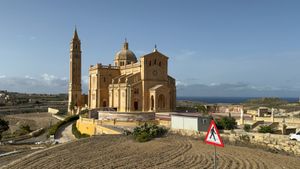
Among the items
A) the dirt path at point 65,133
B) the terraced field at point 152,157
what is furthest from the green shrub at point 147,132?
the dirt path at point 65,133

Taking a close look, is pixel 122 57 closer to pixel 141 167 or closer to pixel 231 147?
pixel 231 147

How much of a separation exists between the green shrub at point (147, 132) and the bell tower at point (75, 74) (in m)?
37.6

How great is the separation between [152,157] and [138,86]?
27.1 m

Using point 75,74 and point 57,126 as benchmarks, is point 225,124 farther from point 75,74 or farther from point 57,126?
point 75,74

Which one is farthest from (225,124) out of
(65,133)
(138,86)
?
(65,133)

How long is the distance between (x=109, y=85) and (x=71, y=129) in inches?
405

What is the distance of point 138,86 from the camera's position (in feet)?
153

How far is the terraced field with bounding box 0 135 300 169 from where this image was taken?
59.1 feet

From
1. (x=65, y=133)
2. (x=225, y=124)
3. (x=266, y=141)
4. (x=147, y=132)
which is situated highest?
(x=225, y=124)

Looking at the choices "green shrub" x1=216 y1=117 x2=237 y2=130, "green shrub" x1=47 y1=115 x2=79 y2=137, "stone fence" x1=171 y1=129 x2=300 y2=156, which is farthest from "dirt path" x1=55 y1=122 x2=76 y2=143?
"stone fence" x1=171 y1=129 x2=300 y2=156

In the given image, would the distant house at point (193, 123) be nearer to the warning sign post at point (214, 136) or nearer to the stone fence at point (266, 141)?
the stone fence at point (266, 141)

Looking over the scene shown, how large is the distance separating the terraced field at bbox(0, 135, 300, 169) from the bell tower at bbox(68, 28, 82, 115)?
39.8m

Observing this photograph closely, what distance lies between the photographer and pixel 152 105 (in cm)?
4650

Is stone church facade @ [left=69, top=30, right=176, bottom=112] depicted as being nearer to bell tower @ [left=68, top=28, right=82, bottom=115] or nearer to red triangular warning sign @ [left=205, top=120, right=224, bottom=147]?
bell tower @ [left=68, top=28, right=82, bottom=115]
